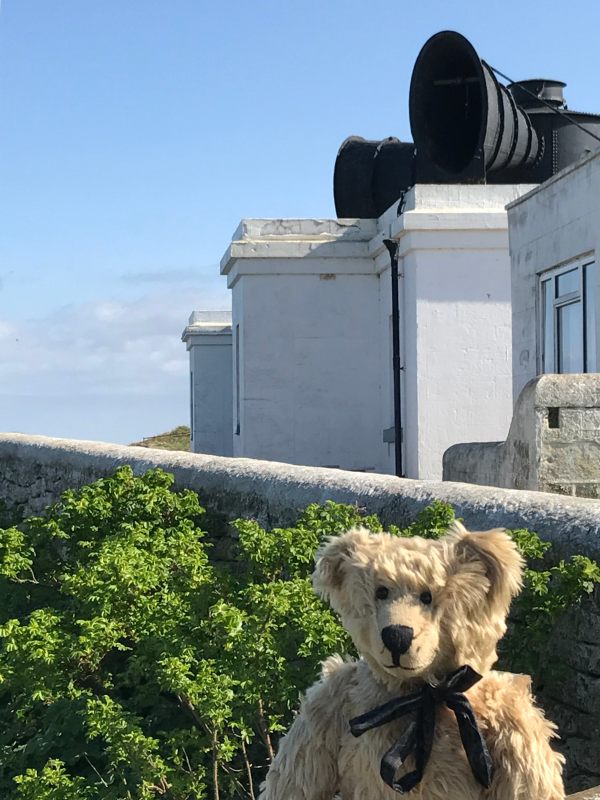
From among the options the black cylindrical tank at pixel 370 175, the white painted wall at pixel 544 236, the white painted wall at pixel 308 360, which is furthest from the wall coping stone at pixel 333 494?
the black cylindrical tank at pixel 370 175

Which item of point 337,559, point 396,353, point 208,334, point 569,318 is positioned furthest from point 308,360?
point 337,559

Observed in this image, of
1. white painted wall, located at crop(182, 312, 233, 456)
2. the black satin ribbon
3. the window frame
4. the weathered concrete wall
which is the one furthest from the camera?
white painted wall, located at crop(182, 312, 233, 456)

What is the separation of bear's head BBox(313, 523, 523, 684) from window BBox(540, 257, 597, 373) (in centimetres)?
924

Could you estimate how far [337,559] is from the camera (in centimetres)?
316

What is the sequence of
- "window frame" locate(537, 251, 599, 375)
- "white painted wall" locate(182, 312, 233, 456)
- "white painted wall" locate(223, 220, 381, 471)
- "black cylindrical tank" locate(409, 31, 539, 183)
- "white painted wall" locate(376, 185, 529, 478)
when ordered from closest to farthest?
"window frame" locate(537, 251, 599, 375) < "white painted wall" locate(376, 185, 529, 478) < "black cylindrical tank" locate(409, 31, 539, 183) < "white painted wall" locate(223, 220, 381, 471) < "white painted wall" locate(182, 312, 233, 456)

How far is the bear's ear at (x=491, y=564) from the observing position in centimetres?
310

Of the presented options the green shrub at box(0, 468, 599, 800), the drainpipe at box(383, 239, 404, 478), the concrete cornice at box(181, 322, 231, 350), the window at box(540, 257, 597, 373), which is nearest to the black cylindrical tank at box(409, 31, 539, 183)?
the drainpipe at box(383, 239, 404, 478)

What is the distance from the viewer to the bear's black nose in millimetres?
2877

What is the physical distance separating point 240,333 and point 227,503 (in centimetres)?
1291

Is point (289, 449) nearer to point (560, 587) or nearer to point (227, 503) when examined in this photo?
point (227, 503)

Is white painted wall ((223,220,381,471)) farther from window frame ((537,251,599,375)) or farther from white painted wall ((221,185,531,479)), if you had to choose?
window frame ((537,251,599,375))

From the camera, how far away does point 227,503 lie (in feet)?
25.9

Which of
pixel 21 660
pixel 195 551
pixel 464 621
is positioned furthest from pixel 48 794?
pixel 464 621

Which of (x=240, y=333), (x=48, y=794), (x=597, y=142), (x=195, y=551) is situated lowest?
(x=48, y=794)
